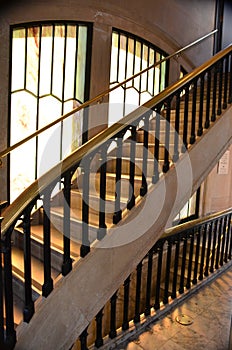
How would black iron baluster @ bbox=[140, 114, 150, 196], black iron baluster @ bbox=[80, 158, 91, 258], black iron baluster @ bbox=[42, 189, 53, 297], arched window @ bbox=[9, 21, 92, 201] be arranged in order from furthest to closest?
arched window @ bbox=[9, 21, 92, 201], black iron baluster @ bbox=[140, 114, 150, 196], black iron baluster @ bbox=[80, 158, 91, 258], black iron baluster @ bbox=[42, 189, 53, 297]

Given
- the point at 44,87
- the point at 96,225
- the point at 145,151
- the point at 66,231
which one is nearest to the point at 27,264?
the point at 66,231

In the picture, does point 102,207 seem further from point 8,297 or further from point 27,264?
point 8,297

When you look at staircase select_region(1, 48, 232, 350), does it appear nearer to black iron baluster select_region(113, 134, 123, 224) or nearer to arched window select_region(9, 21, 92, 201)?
black iron baluster select_region(113, 134, 123, 224)

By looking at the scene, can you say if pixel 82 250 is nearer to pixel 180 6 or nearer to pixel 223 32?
pixel 180 6

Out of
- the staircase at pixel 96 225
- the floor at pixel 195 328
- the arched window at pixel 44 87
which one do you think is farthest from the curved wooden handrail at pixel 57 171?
the arched window at pixel 44 87

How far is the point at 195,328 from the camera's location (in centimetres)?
243

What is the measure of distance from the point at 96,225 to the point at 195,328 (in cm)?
125

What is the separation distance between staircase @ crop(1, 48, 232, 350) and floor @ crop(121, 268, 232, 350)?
0.49 meters

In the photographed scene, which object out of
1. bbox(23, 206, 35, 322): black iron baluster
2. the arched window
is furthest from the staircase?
the arched window

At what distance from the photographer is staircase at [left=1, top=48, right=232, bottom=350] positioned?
168 cm

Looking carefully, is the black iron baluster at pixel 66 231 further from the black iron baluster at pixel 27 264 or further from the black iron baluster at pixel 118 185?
the black iron baluster at pixel 118 185

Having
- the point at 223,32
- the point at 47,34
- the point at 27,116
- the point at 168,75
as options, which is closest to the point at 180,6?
the point at 168,75

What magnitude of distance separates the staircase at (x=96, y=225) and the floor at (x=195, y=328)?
1.60ft

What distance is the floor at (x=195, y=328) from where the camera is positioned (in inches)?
87.2
